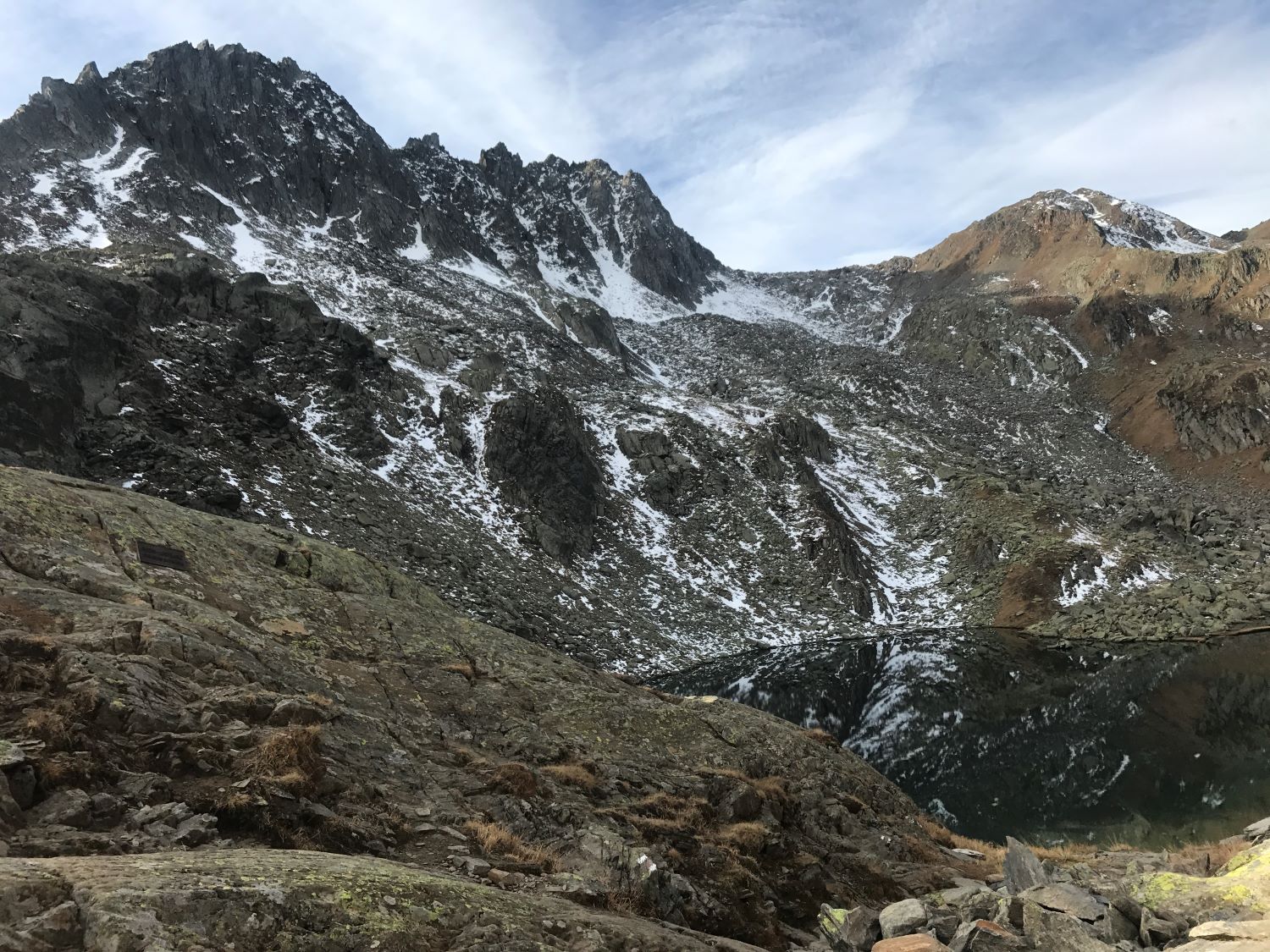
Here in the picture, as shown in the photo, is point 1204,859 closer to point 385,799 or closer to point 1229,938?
Result: point 1229,938

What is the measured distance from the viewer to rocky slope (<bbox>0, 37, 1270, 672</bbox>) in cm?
4550

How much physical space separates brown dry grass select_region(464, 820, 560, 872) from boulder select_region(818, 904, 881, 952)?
450 cm

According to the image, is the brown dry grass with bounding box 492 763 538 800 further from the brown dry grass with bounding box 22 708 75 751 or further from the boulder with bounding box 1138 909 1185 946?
the boulder with bounding box 1138 909 1185 946

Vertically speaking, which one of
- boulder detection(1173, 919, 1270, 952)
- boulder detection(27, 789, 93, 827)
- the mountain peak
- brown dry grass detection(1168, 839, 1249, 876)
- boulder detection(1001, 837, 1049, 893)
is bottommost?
brown dry grass detection(1168, 839, 1249, 876)

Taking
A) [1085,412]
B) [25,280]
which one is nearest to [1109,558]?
[1085,412]

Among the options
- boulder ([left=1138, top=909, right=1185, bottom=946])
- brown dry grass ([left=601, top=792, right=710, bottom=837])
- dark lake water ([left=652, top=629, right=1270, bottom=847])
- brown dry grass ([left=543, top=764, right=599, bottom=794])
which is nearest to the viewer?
boulder ([left=1138, top=909, right=1185, bottom=946])

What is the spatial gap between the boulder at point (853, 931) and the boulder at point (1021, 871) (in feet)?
11.8

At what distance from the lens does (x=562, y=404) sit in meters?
71.1

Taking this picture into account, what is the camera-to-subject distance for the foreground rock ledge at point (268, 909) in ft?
15.5

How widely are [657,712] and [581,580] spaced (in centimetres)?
3824

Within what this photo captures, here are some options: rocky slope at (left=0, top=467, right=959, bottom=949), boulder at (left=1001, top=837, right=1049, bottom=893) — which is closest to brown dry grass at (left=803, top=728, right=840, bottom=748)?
rocky slope at (left=0, top=467, right=959, bottom=949)

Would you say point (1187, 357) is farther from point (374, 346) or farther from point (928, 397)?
point (374, 346)

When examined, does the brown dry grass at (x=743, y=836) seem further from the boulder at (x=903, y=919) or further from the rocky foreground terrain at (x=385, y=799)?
the boulder at (x=903, y=919)

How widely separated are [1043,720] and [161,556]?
40699 mm
